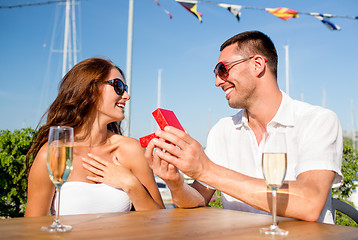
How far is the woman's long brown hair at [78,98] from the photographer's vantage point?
134 inches

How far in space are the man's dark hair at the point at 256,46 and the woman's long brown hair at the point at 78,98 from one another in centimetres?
135

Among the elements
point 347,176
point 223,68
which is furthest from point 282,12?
point 223,68

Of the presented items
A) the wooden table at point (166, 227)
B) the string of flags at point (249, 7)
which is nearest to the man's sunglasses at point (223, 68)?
the wooden table at point (166, 227)

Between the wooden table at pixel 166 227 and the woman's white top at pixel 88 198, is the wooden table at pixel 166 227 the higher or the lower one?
the higher one

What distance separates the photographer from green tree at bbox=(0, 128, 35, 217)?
546cm

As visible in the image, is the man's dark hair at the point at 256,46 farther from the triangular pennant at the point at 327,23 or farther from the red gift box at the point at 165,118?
the triangular pennant at the point at 327,23

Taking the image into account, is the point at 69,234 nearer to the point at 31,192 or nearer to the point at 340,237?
the point at 340,237

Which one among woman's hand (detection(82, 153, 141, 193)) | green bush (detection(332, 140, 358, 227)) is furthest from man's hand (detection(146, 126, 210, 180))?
green bush (detection(332, 140, 358, 227))

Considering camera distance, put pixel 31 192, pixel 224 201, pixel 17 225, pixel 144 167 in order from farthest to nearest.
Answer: pixel 144 167, pixel 224 201, pixel 31 192, pixel 17 225

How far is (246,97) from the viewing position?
10.1 ft

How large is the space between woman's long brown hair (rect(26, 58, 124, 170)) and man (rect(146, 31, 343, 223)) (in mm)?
1216

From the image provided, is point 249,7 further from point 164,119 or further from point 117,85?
point 164,119

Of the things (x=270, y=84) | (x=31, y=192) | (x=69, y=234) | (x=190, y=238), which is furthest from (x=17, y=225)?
(x=270, y=84)

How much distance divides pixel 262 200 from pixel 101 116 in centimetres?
202
